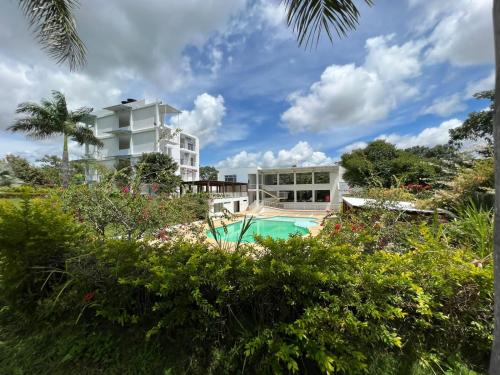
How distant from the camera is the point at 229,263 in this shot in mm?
2088

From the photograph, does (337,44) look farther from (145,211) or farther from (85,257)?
(145,211)

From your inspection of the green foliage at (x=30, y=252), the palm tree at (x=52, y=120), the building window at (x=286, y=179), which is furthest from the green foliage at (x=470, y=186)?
the building window at (x=286, y=179)

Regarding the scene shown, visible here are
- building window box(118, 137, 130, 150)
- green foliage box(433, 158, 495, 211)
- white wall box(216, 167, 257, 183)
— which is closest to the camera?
green foliage box(433, 158, 495, 211)

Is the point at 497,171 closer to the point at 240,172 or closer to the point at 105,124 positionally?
the point at 240,172

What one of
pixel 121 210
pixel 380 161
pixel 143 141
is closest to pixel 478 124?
pixel 380 161

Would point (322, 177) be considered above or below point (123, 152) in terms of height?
below

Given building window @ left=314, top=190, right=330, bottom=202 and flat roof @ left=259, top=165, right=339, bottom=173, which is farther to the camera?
building window @ left=314, top=190, right=330, bottom=202

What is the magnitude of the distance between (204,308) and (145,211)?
3285mm

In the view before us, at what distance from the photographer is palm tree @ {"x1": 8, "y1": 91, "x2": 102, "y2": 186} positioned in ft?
61.7

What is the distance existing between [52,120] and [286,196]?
85.6ft

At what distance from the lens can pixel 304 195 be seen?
32.0m

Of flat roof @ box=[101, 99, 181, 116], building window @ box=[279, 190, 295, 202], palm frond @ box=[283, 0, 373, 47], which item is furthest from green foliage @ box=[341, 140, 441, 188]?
palm frond @ box=[283, 0, 373, 47]

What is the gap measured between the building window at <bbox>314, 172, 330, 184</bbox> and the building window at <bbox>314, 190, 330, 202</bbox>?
2167 millimetres

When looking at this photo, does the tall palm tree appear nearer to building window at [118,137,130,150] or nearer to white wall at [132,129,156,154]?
white wall at [132,129,156,154]
